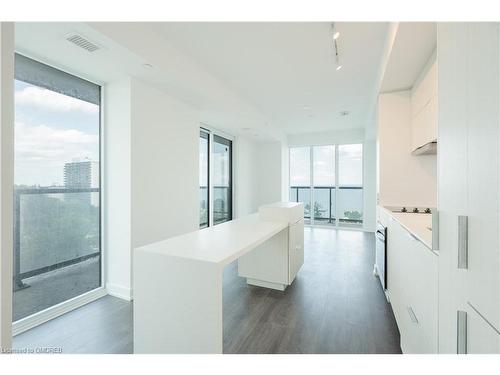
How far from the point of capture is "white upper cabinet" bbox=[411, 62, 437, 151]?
6.54 ft

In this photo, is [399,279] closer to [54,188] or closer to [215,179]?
[54,188]

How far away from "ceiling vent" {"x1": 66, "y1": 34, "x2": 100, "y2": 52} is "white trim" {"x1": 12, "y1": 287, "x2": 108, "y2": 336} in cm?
236

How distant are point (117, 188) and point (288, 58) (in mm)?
2554

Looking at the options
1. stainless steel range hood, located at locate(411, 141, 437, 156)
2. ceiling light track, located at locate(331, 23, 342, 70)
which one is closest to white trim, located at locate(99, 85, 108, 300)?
ceiling light track, located at locate(331, 23, 342, 70)

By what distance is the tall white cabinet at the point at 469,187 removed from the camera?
0.62 m

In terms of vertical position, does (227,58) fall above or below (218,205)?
above

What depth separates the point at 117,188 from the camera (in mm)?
2594

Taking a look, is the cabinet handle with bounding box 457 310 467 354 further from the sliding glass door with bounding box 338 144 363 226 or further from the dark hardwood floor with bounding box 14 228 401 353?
the sliding glass door with bounding box 338 144 363 226

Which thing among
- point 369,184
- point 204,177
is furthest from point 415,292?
point 369,184

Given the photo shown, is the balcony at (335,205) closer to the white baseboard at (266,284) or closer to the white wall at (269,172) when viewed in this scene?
the white wall at (269,172)

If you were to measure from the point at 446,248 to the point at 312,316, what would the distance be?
5.20 feet

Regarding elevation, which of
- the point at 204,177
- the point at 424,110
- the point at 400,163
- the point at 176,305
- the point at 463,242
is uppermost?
the point at 424,110
